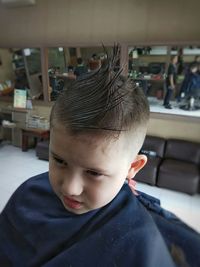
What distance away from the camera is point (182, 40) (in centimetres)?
286

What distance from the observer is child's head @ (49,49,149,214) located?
445 mm

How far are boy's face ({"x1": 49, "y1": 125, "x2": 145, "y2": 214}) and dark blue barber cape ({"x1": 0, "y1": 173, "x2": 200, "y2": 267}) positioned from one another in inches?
4.7

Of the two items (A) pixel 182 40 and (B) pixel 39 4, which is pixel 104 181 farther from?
(B) pixel 39 4

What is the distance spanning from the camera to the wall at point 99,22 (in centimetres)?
288

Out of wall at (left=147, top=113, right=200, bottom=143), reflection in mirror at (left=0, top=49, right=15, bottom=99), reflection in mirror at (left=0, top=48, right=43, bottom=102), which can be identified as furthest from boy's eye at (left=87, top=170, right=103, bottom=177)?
reflection in mirror at (left=0, top=49, right=15, bottom=99)

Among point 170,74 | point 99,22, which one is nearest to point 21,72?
point 99,22

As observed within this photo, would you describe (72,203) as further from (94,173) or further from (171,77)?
(171,77)

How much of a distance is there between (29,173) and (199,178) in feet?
7.18

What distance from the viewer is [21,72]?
12.6 feet

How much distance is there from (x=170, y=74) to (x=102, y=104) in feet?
9.07

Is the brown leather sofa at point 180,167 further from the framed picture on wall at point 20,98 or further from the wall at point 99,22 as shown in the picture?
the framed picture on wall at point 20,98

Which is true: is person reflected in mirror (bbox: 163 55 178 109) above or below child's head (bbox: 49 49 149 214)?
above

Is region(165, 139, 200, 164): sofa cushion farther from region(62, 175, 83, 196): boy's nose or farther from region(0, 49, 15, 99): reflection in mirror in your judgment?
region(0, 49, 15, 99): reflection in mirror

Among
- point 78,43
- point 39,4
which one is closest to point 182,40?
point 78,43
